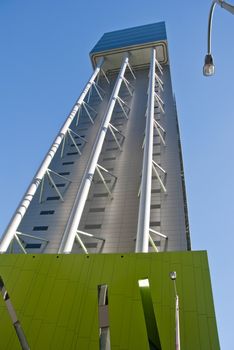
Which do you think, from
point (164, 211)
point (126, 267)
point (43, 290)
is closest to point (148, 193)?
point (164, 211)

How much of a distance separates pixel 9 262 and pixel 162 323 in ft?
26.5

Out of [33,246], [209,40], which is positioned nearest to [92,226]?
[33,246]

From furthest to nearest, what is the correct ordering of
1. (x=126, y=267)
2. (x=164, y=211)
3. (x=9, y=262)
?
(x=164, y=211), (x=9, y=262), (x=126, y=267)

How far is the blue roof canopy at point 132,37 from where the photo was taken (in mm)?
47969

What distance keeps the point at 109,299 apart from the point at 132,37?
49.4 m

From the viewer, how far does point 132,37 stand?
50250 mm

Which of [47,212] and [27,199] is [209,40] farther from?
[47,212]

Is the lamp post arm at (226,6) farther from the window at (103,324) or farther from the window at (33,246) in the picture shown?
the window at (33,246)

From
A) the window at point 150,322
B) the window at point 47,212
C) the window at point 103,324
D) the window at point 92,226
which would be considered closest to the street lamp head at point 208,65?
the window at point 150,322

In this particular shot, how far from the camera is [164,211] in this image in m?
23.6

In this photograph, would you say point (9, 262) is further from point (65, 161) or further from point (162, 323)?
point (65, 161)

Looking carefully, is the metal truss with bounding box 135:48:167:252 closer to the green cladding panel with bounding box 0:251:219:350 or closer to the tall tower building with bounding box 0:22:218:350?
the tall tower building with bounding box 0:22:218:350

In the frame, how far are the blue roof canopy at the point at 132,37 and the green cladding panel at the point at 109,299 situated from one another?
43525mm

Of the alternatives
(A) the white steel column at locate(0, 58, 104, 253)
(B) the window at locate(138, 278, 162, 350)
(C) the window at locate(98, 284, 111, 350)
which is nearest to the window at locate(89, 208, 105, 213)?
(A) the white steel column at locate(0, 58, 104, 253)
